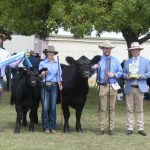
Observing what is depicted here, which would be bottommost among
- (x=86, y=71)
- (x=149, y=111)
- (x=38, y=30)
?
(x=149, y=111)

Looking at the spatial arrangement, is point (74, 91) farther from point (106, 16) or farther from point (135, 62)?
point (106, 16)

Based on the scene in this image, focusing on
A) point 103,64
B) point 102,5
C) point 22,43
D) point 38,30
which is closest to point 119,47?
point 22,43

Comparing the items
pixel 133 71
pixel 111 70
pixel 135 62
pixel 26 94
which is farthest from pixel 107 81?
pixel 26 94

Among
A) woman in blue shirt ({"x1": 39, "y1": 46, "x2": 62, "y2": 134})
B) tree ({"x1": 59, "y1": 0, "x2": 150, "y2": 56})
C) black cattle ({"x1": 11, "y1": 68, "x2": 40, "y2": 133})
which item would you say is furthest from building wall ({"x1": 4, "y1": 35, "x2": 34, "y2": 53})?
woman in blue shirt ({"x1": 39, "y1": 46, "x2": 62, "y2": 134})

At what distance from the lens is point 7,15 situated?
20.1 metres

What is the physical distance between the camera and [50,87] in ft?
41.1

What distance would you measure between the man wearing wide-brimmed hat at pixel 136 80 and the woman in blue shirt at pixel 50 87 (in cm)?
165

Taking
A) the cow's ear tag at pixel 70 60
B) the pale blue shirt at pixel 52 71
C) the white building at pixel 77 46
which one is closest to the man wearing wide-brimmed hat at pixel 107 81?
the cow's ear tag at pixel 70 60

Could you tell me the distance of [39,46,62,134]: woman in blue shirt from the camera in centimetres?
1250

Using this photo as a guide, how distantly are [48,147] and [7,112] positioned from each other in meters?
5.99

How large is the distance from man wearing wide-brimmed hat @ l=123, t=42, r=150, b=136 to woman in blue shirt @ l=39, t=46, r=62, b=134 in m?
1.65

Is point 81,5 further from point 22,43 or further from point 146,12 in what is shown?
point 22,43

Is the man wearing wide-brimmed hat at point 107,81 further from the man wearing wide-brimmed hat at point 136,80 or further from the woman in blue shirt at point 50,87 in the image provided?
the woman in blue shirt at point 50,87

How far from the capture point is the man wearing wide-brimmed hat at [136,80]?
12.4 meters
